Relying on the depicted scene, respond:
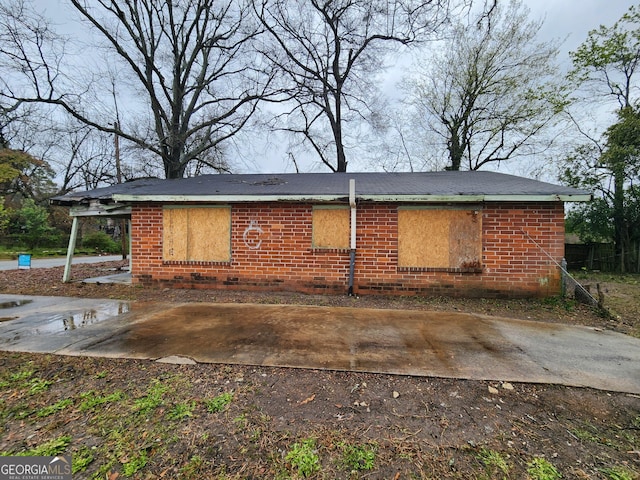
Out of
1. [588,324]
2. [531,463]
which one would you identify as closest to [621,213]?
[588,324]

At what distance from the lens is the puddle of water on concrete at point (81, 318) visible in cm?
387

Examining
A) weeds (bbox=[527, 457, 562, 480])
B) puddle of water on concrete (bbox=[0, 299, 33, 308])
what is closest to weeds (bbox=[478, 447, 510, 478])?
weeds (bbox=[527, 457, 562, 480])

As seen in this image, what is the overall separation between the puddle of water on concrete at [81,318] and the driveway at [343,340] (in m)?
0.01

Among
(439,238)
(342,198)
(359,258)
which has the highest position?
(342,198)

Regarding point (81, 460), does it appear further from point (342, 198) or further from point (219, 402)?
point (342, 198)

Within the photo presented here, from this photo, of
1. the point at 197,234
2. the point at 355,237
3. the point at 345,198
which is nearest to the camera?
the point at 345,198

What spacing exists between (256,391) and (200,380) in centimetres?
57

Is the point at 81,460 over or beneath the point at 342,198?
beneath

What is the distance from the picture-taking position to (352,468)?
1.59 m

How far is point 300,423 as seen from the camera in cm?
196

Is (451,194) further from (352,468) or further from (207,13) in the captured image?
(207,13)

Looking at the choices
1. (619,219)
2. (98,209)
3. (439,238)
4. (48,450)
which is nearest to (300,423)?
(48,450)

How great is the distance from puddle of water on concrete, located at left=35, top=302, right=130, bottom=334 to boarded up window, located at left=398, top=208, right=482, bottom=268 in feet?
→ 17.9

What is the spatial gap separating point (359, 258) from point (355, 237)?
0.48 meters
